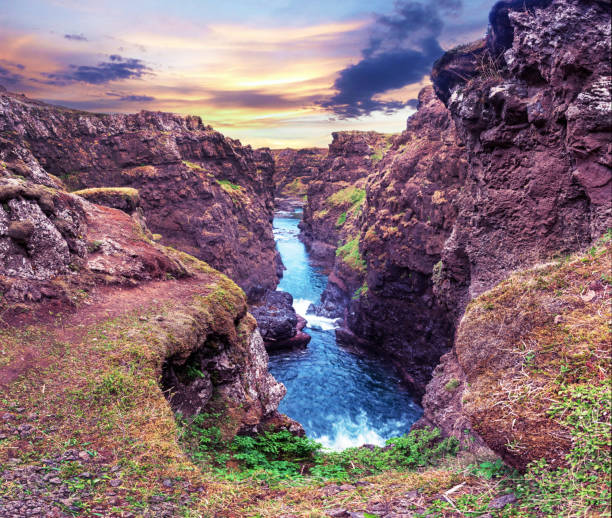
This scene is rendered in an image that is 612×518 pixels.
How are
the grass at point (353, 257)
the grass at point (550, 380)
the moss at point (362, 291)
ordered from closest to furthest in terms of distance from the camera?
the grass at point (550, 380) → the moss at point (362, 291) → the grass at point (353, 257)

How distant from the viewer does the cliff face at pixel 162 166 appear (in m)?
37.6

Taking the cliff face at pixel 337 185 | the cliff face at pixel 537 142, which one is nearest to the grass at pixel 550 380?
the cliff face at pixel 537 142

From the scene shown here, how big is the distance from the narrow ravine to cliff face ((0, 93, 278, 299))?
51.6ft

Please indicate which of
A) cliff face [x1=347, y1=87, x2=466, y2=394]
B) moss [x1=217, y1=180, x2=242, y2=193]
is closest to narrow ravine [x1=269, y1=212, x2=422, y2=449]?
cliff face [x1=347, y1=87, x2=466, y2=394]

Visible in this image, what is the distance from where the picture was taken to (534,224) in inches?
476

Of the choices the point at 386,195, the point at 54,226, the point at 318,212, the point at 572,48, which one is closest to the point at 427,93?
the point at 386,195

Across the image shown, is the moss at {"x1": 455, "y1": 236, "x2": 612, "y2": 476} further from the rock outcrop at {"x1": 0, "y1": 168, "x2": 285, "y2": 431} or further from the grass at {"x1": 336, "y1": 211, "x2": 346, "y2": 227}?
the grass at {"x1": 336, "y1": 211, "x2": 346, "y2": 227}

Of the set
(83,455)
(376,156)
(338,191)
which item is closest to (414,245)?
(83,455)

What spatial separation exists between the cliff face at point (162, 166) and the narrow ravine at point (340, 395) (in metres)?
15.7

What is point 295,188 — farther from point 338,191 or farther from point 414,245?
point 414,245

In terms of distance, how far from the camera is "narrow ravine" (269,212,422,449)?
25.3 meters

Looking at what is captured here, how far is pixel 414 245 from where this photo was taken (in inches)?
1202

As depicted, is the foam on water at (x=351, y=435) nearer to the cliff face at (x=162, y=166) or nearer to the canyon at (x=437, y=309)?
the canyon at (x=437, y=309)

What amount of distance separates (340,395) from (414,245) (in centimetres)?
1449
